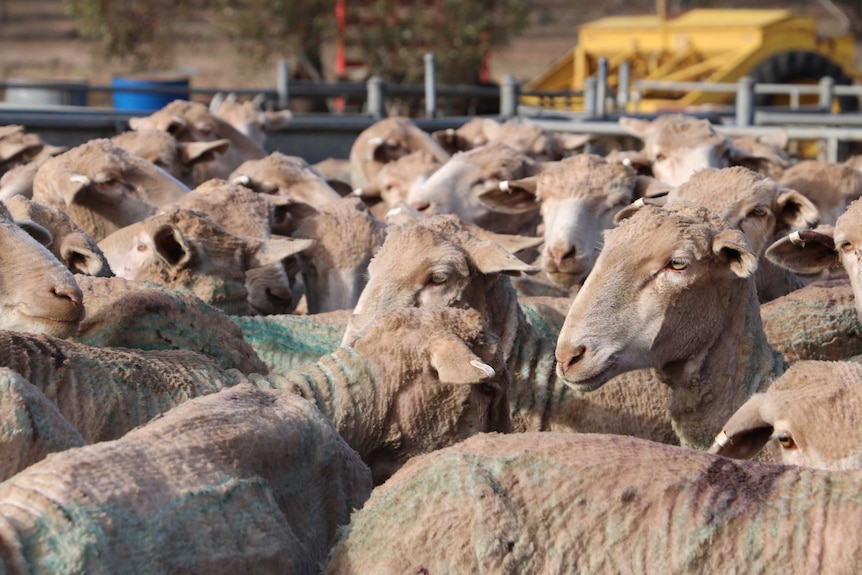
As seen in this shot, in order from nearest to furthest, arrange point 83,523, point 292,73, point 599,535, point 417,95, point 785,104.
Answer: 1. point 83,523
2. point 599,535
3. point 417,95
4. point 785,104
5. point 292,73

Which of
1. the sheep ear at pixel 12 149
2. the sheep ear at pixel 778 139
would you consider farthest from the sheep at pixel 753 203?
the sheep ear at pixel 12 149

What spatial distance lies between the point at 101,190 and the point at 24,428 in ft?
11.4

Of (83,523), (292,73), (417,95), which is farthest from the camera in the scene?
(292,73)

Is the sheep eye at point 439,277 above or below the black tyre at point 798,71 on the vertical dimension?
above

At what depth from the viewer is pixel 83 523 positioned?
2090 mm

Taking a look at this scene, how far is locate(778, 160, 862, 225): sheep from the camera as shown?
6.36 m

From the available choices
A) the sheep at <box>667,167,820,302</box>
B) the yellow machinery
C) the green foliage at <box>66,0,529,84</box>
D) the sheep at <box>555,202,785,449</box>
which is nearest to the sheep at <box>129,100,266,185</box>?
the sheep at <box>667,167,820,302</box>

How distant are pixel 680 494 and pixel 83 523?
1053 millimetres

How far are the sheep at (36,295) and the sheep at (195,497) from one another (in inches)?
38.5

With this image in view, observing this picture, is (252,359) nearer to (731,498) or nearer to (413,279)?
(413,279)

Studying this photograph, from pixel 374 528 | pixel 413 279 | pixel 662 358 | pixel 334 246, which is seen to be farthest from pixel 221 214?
pixel 374 528

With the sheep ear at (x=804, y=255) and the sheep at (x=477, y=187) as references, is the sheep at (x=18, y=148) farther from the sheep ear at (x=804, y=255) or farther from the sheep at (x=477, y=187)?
the sheep ear at (x=804, y=255)

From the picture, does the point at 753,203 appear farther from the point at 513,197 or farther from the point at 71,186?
the point at 71,186

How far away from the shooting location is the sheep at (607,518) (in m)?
2.28
